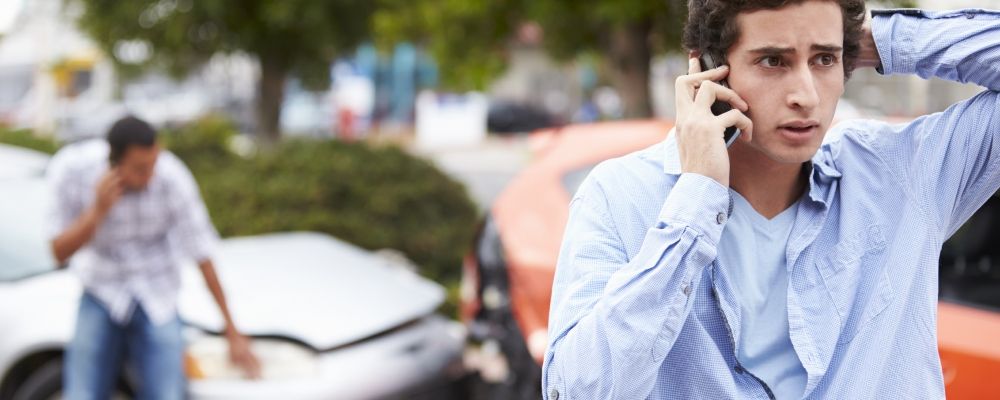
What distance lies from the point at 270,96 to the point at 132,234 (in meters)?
6.72

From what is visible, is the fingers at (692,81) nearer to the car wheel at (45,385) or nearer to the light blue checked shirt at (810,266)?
the light blue checked shirt at (810,266)

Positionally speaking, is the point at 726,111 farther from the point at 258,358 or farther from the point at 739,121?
the point at 258,358

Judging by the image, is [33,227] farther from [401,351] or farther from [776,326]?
[776,326]

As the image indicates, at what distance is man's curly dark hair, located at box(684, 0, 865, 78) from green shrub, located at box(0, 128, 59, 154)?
7.93 meters

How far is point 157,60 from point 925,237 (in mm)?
9895

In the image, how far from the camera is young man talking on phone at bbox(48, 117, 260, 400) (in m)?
3.99

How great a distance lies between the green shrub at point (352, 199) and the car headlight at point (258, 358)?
3249 mm

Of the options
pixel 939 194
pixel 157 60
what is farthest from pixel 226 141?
pixel 939 194

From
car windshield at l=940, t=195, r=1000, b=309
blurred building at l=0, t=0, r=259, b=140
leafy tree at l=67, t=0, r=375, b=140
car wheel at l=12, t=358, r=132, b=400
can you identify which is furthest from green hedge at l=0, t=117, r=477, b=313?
blurred building at l=0, t=0, r=259, b=140

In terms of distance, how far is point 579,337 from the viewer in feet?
5.40

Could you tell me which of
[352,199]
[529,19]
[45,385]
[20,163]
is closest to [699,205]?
[45,385]

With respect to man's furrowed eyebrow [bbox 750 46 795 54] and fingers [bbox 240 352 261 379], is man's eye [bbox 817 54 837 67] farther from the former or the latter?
fingers [bbox 240 352 261 379]

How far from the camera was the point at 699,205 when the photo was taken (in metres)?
1.64

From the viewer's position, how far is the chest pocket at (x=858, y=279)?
69.2 inches
